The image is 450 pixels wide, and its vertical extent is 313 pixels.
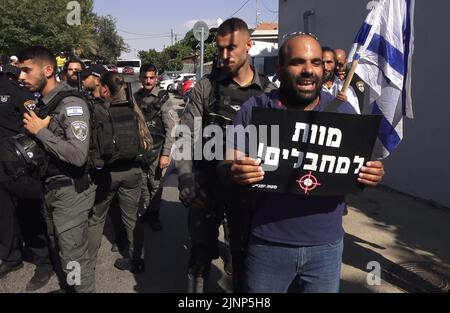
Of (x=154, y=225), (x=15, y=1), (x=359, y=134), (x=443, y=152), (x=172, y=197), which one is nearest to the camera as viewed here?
(x=359, y=134)

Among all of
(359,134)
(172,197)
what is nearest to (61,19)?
(172,197)

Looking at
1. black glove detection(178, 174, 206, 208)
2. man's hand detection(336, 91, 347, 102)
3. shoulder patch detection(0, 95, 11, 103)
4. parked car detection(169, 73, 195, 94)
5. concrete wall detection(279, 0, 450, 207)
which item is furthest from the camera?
parked car detection(169, 73, 195, 94)

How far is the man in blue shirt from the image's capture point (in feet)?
6.34

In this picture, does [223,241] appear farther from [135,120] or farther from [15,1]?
[15,1]

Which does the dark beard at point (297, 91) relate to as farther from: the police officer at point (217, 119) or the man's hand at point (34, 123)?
the man's hand at point (34, 123)

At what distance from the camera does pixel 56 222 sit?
296 cm

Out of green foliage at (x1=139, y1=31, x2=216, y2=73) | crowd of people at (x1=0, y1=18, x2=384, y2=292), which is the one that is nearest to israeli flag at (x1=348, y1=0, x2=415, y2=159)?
crowd of people at (x1=0, y1=18, x2=384, y2=292)

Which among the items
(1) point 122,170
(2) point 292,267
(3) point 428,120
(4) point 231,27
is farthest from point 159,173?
(3) point 428,120

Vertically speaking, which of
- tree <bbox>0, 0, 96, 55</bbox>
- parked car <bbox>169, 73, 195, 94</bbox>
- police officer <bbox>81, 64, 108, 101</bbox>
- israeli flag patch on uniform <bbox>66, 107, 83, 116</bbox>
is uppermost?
tree <bbox>0, 0, 96, 55</bbox>

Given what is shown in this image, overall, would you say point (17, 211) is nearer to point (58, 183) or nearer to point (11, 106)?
point (11, 106)

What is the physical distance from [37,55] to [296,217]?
7.63 ft

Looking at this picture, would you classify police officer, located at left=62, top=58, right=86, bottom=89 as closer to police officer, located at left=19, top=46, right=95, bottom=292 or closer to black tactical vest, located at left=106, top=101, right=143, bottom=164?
black tactical vest, located at left=106, top=101, right=143, bottom=164

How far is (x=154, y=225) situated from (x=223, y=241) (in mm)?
939

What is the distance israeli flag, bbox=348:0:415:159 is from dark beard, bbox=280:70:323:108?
0.94 m
